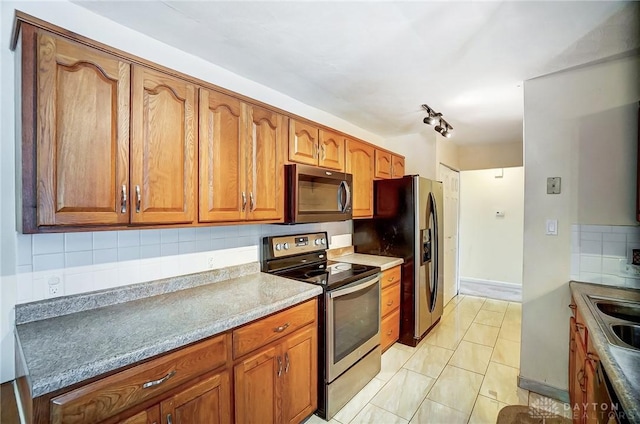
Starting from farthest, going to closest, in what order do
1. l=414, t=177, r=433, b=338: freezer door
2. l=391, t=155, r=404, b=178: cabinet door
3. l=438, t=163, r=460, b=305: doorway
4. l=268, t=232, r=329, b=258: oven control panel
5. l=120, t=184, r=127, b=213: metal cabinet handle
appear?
l=438, t=163, r=460, b=305: doorway
l=391, t=155, r=404, b=178: cabinet door
l=414, t=177, r=433, b=338: freezer door
l=268, t=232, r=329, b=258: oven control panel
l=120, t=184, r=127, b=213: metal cabinet handle

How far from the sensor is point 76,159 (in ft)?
3.90

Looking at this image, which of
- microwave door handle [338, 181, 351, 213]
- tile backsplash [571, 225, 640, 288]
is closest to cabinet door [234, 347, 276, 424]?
microwave door handle [338, 181, 351, 213]

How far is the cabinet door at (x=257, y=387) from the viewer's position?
1419 mm

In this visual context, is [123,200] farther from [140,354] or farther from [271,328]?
[271,328]

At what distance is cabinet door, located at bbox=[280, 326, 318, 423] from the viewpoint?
1.67 m

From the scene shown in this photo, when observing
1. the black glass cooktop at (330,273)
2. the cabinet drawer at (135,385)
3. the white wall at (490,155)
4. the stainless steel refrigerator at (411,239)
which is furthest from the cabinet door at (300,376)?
the white wall at (490,155)

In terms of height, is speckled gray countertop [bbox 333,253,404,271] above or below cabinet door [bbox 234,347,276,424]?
above

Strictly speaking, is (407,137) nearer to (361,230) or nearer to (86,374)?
(361,230)

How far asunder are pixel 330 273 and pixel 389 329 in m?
1.07

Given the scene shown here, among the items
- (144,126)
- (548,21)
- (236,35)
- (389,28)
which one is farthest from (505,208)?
(144,126)

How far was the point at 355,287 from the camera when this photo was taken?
2.15m

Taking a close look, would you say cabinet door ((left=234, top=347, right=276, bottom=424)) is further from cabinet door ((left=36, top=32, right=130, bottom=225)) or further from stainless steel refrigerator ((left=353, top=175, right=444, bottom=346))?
stainless steel refrigerator ((left=353, top=175, right=444, bottom=346))

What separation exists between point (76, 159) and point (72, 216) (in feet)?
0.79

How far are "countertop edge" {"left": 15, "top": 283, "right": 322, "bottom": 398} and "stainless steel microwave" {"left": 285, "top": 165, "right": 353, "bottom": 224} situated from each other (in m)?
0.74
